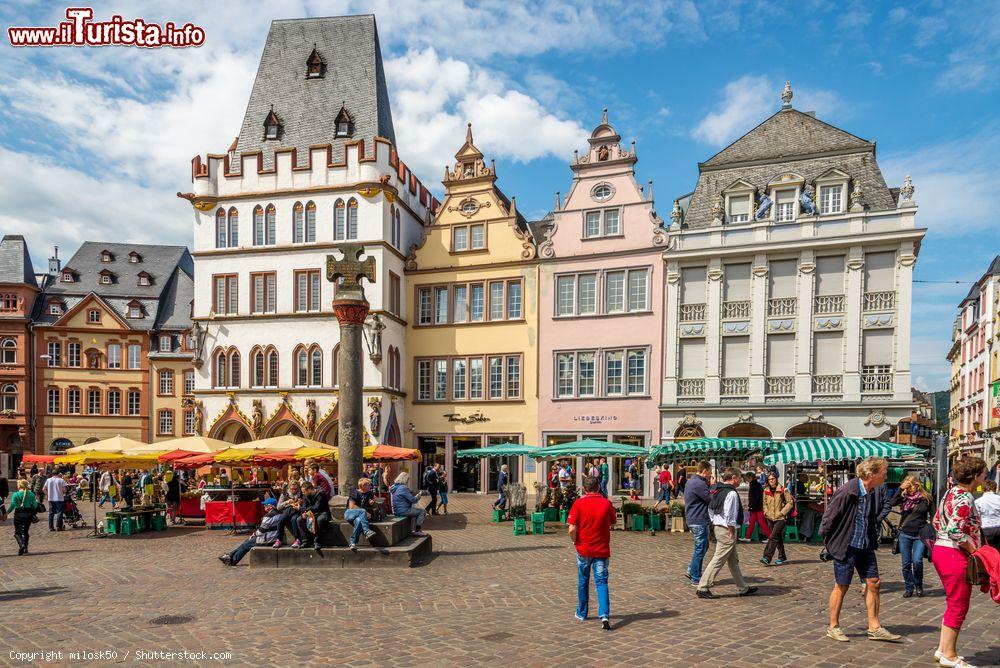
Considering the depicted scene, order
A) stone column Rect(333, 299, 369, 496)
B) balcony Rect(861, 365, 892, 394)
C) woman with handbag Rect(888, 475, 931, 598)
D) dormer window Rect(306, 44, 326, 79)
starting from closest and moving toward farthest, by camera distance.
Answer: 1. woman with handbag Rect(888, 475, 931, 598)
2. stone column Rect(333, 299, 369, 496)
3. balcony Rect(861, 365, 892, 394)
4. dormer window Rect(306, 44, 326, 79)

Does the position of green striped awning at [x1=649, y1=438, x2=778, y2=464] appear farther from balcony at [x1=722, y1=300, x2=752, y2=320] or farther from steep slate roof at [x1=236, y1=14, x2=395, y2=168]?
steep slate roof at [x1=236, y1=14, x2=395, y2=168]

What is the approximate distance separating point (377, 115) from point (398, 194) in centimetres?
436

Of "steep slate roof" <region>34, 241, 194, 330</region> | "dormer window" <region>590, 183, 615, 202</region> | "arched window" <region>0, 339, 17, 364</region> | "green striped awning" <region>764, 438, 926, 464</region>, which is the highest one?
"dormer window" <region>590, 183, 615, 202</region>

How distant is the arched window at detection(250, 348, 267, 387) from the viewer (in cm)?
3300

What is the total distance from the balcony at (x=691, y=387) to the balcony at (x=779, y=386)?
2450 mm

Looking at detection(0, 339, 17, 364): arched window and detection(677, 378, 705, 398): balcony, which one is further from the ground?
detection(0, 339, 17, 364): arched window

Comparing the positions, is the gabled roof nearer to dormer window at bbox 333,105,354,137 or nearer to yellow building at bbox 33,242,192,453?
dormer window at bbox 333,105,354,137

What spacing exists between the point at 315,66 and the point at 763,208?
23.0m

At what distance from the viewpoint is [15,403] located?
4416 cm

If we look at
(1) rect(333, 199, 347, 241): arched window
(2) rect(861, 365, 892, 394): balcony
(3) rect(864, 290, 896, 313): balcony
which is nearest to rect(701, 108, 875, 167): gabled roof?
(3) rect(864, 290, 896, 313): balcony

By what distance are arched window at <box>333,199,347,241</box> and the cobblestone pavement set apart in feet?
66.7

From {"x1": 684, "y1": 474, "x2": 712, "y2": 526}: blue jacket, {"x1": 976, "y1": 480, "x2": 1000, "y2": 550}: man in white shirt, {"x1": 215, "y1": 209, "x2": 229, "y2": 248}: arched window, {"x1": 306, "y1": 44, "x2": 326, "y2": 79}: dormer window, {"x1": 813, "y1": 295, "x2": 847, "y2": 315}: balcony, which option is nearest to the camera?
{"x1": 976, "y1": 480, "x2": 1000, "y2": 550}: man in white shirt

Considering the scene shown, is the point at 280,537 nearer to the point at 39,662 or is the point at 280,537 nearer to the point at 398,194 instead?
the point at 39,662

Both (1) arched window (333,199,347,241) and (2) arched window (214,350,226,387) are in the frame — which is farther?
(2) arched window (214,350,226,387)
